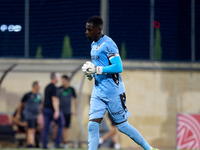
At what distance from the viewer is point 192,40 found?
10.8 m

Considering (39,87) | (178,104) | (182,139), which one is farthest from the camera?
(178,104)

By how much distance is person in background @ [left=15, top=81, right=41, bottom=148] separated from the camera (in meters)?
9.52

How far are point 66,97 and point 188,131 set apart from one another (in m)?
2.96

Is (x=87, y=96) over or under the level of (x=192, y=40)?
under

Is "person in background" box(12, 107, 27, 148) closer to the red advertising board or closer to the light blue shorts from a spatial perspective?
the red advertising board

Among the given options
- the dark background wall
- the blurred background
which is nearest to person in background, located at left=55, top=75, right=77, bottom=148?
the blurred background

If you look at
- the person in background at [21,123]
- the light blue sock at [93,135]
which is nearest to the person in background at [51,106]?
the person in background at [21,123]

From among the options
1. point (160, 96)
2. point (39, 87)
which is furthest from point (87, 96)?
point (160, 96)

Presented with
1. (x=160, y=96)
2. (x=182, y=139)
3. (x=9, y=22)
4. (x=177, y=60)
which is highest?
(x=9, y=22)

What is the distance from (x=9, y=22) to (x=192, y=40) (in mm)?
4908

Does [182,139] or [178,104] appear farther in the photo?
[178,104]

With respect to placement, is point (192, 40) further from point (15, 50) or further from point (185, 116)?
point (15, 50)

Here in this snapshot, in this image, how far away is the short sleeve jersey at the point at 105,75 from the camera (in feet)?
15.8

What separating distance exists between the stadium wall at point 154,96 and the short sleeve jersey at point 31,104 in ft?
1.90
